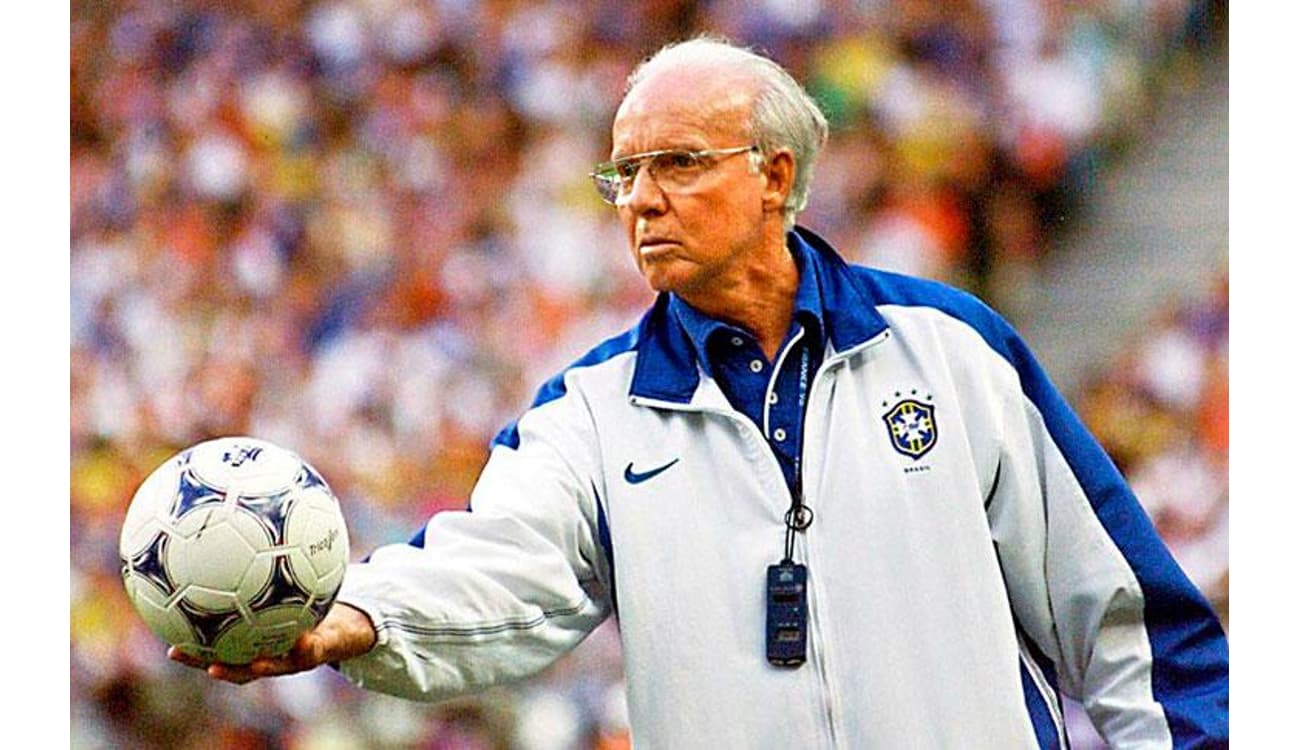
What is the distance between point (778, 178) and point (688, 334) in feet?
1.09

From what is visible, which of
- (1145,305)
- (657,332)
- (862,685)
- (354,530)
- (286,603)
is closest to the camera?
(286,603)

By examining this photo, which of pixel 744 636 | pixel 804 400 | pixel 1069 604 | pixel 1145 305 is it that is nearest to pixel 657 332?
pixel 804 400

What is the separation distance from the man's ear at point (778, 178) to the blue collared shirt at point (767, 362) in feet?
0.54

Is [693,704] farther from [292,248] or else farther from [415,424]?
[292,248]

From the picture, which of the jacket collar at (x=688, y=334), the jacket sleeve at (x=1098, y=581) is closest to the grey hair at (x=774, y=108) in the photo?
the jacket collar at (x=688, y=334)

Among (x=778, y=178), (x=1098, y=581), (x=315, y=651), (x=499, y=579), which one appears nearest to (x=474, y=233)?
(x=778, y=178)

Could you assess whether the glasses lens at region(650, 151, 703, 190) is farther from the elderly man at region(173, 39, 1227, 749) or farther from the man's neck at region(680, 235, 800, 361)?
the man's neck at region(680, 235, 800, 361)

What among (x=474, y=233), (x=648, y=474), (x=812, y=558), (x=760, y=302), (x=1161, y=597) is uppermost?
(x=760, y=302)

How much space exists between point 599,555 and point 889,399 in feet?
1.82

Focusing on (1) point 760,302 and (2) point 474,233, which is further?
(2) point 474,233

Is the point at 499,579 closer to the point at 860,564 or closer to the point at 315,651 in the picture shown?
the point at 315,651

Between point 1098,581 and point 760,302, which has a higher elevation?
point 760,302

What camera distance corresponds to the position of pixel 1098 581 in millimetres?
3172

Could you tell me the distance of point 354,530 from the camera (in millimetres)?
6004
